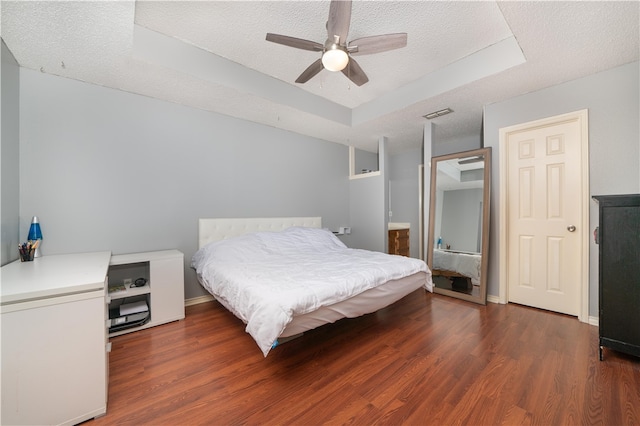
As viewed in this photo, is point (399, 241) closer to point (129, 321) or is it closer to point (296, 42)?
point (296, 42)

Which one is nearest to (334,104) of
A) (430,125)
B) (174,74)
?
(430,125)

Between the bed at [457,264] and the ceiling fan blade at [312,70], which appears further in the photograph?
the bed at [457,264]

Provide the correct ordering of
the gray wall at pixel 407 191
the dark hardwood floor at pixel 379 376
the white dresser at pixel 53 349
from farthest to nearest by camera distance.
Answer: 1. the gray wall at pixel 407 191
2. the dark hardwood floor at pixel 379 376
3. the white dresser at pixel 53 349

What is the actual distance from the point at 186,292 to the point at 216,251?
0.79 metres

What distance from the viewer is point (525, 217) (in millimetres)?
2941

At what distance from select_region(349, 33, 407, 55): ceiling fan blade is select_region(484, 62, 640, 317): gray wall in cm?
202

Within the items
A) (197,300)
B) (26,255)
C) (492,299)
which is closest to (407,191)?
(492,299)

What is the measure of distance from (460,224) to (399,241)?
1.72m

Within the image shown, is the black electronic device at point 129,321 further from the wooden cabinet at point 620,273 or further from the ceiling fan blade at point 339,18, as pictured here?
the wooden cabinet at point 620,273

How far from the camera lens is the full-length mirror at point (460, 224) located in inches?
124

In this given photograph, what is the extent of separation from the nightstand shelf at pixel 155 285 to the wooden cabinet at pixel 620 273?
12.2 ft

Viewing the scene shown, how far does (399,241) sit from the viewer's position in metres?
5.09

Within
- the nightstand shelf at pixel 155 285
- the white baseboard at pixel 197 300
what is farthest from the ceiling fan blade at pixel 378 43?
the white baseboard at pixel 197 300

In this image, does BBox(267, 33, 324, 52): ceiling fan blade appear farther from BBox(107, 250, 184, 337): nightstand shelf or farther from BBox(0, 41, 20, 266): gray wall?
BBox(107, 250, 184, 337): nightstand shelf
